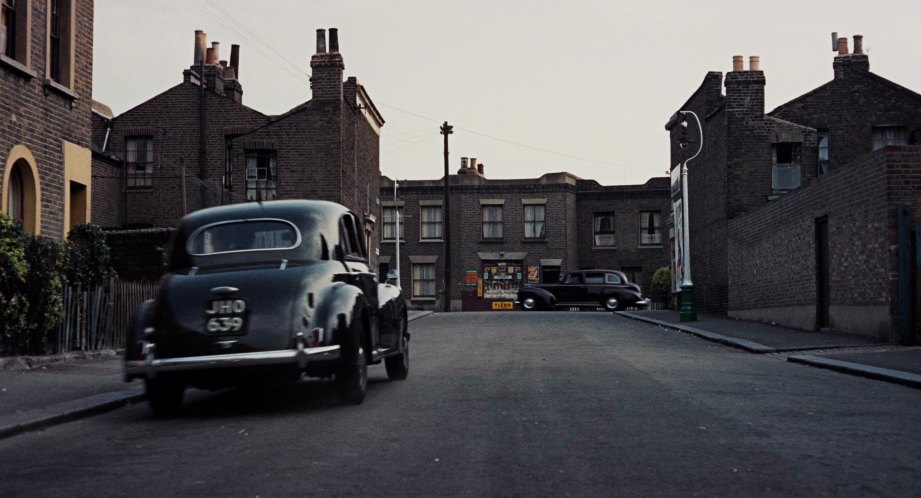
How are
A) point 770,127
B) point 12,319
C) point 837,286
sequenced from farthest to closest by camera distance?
point 770,127, point 837,286, point 12,319

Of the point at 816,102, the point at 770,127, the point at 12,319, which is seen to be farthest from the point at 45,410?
the point at 816,102

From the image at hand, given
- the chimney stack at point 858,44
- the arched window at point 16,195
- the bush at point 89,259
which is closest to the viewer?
the bush at point 89,259

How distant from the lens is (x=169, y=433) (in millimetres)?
7754

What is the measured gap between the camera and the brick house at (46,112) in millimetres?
15641

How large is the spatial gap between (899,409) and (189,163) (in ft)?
99.6

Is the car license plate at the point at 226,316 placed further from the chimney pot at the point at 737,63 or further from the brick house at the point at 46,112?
the chimney pot at the point at 737,63

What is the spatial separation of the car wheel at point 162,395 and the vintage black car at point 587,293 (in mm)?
35775

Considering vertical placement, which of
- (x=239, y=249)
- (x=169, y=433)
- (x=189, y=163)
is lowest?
(x=169, y=433)

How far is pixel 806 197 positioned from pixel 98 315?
14654mm

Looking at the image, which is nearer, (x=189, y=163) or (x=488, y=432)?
(x=488, y=432)

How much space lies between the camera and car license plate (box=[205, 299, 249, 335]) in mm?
8539

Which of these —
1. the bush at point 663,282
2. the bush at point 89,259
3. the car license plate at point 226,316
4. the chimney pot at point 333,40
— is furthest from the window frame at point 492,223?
the car license plate at point 226,316

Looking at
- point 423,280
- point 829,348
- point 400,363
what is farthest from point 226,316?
point 423,280

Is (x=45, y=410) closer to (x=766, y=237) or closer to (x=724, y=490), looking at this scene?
(x=724, y=490)
